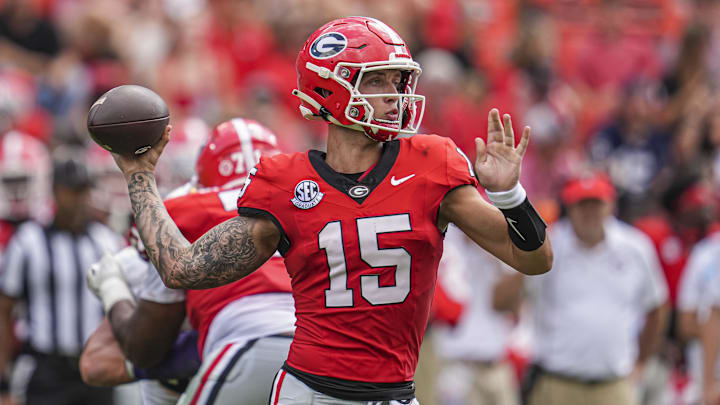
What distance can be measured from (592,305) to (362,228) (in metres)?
4.08

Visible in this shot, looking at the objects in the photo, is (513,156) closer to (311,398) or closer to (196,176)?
(311,398)

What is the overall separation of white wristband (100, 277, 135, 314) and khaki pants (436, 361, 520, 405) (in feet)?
13.7

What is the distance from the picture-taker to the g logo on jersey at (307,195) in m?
3.42

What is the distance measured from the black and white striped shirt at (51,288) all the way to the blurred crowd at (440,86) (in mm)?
1034

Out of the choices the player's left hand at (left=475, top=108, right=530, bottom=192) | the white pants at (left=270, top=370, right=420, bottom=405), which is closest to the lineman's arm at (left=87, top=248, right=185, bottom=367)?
the white pants at (left=270, top=370, right=420, bottom=405)

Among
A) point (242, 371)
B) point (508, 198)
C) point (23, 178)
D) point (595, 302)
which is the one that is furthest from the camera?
point (23, 178)

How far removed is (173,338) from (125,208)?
447cm

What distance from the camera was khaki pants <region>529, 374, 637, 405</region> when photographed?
695 cm

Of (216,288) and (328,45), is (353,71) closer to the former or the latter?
(328,45)

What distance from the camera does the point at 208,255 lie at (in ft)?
11.5

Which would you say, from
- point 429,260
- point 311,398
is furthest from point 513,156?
point 311,398

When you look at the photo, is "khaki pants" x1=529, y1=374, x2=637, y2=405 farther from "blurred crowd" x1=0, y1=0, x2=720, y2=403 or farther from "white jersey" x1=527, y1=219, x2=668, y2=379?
"blurred crowd" x1=0, y1=0, x2=720, y2=403

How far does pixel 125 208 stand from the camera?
864cm

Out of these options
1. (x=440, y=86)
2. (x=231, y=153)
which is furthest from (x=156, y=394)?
(x=440, y=86)
